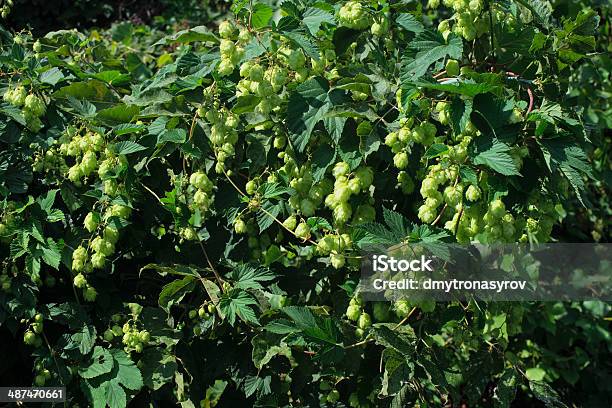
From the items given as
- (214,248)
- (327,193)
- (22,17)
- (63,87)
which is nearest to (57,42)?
(63,87)

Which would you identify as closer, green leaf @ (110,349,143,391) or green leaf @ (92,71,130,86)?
green leaf @ (110,349,143,391)

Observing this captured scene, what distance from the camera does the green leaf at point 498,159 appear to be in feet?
5.89

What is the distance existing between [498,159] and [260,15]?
2.38ft

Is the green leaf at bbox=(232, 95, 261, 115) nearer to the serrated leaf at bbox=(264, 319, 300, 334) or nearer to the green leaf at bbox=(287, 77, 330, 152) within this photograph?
the green leaf at bbox=(287, 77, 330, 152)

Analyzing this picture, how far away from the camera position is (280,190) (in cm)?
213

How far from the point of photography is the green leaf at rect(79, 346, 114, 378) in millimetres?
2193

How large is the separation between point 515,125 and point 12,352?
166cm

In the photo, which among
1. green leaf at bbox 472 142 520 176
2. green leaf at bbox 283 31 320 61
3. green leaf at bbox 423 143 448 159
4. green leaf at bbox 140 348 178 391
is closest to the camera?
green leaf at bbox 472 142 520 176

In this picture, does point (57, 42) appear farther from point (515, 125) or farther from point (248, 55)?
point (515, 125)

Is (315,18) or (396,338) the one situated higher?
(315,18)

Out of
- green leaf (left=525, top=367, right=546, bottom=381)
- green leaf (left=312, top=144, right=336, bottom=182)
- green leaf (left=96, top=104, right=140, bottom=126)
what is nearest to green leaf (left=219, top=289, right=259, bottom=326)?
green leaf (left=312, top=144, right=336, bottom=182)

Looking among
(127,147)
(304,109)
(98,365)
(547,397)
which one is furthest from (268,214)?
(547,397)

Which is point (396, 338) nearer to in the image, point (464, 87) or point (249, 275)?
point (249, 275)

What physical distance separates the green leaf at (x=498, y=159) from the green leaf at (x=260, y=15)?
0.65 m
